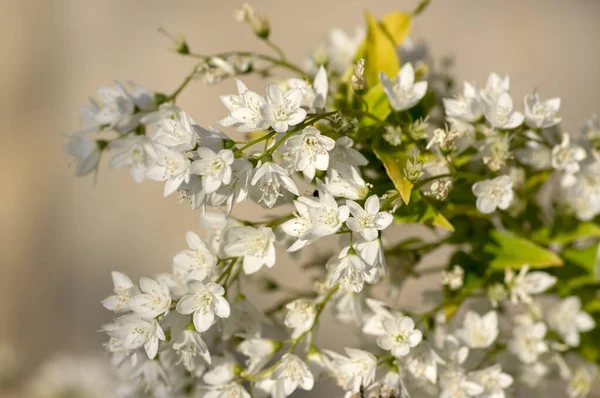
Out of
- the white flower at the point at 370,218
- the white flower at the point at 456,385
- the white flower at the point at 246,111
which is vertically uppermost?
the white flower at the point at 246,111

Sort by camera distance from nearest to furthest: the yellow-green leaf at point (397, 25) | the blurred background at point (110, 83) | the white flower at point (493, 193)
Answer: the white flower at point (493, 193) → the yellow-green leaf at point (397, 25) → the blurred background at point (110, 83)

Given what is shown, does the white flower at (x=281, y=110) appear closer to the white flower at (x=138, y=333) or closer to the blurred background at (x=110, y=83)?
the white flower at (x=138, y=333)

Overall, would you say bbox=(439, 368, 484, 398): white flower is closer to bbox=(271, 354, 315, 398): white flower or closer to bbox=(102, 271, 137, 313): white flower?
bbox=(271, 354, 315, 398): white flower

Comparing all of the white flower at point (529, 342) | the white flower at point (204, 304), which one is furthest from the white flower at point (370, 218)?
the white flower at point (529, 342)

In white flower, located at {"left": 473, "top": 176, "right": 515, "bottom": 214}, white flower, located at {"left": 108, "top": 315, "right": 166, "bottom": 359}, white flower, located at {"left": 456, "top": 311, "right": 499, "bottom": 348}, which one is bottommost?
white flower, located at {"left": 456, "top": 311, "right": 499, "bottom": 348}

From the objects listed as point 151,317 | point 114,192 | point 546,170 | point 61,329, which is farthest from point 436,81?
point 61,329

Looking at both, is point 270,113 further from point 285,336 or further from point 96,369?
point 96,369

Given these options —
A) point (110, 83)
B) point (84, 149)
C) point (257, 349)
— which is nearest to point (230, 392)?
point (257, 349)

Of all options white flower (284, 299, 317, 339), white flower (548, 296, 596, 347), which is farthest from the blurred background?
white flower (284, 299, 317, 339)
